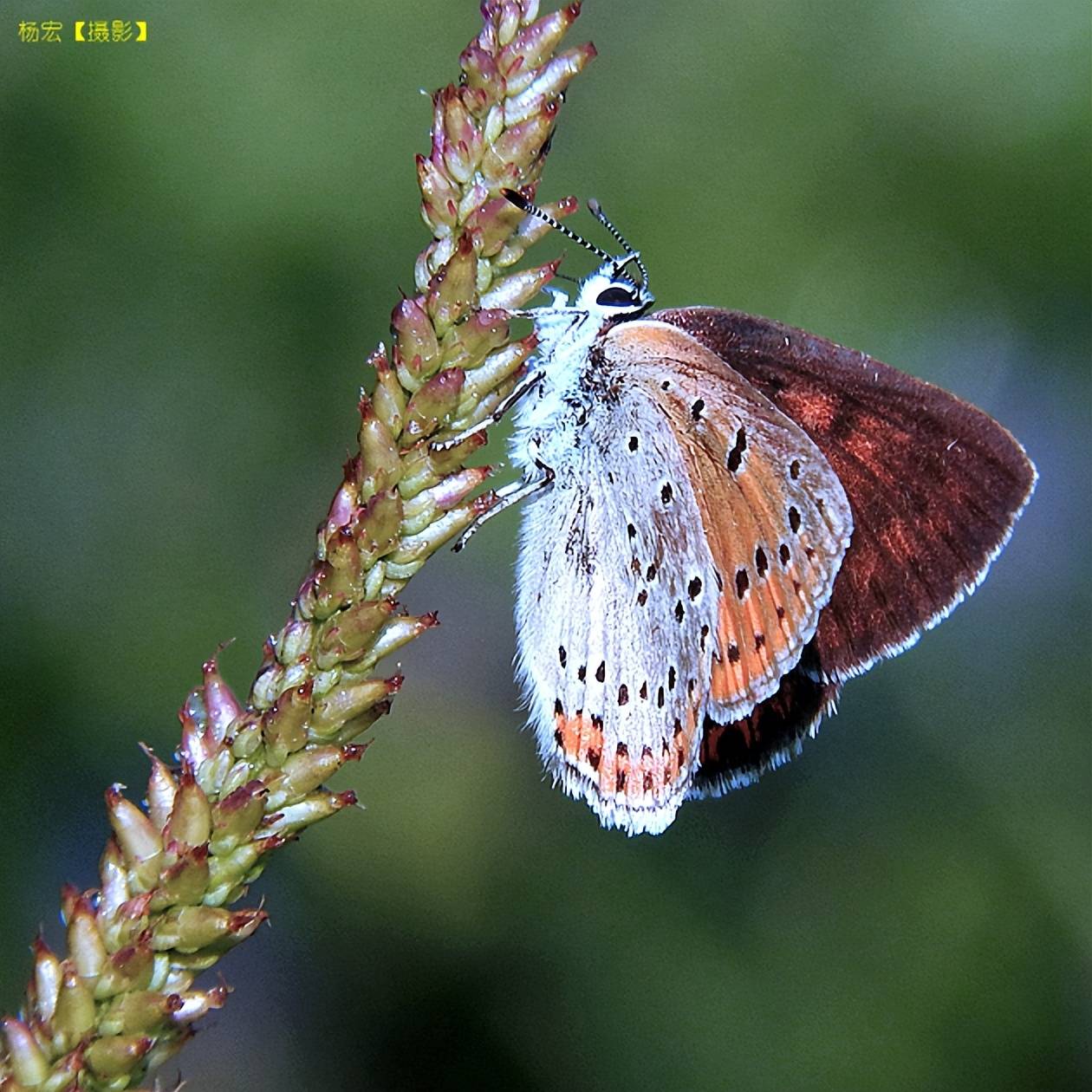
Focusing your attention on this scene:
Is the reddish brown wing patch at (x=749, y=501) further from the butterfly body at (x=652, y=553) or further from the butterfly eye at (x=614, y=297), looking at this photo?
the butterfly eye at (x=614, y=297)

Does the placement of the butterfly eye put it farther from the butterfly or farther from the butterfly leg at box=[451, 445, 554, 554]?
the butterfly leg at box=[451, 445, 554, 554]

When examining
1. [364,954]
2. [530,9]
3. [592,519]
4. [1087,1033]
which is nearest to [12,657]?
[364,954]

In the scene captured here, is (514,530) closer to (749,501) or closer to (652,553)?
(652,553)

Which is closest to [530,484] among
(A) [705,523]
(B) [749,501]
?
(A) [705,523]

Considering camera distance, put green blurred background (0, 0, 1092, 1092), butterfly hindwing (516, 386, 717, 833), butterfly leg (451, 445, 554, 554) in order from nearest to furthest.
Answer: butterfly leg (451, 445, 554, 554)
butterfly hindwing (516, 386, 717, 833)
green blurred background (0, 0, 1092, 1092)

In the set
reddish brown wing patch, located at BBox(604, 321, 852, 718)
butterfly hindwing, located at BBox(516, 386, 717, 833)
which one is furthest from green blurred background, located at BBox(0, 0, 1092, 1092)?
reddish brown wing patch, located at BBox(604, 321, 852, 718)

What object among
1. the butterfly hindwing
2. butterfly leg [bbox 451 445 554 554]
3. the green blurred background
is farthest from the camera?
the green blurred background

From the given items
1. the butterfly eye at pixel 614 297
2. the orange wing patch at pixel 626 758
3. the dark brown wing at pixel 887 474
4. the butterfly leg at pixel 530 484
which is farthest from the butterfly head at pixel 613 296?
the orange wing patch at pixel 626 758

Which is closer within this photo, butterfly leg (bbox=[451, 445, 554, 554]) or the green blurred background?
butterfly leg (bbox=[451, 445, 554, 554])

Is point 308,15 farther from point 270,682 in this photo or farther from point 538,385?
point 270,682
